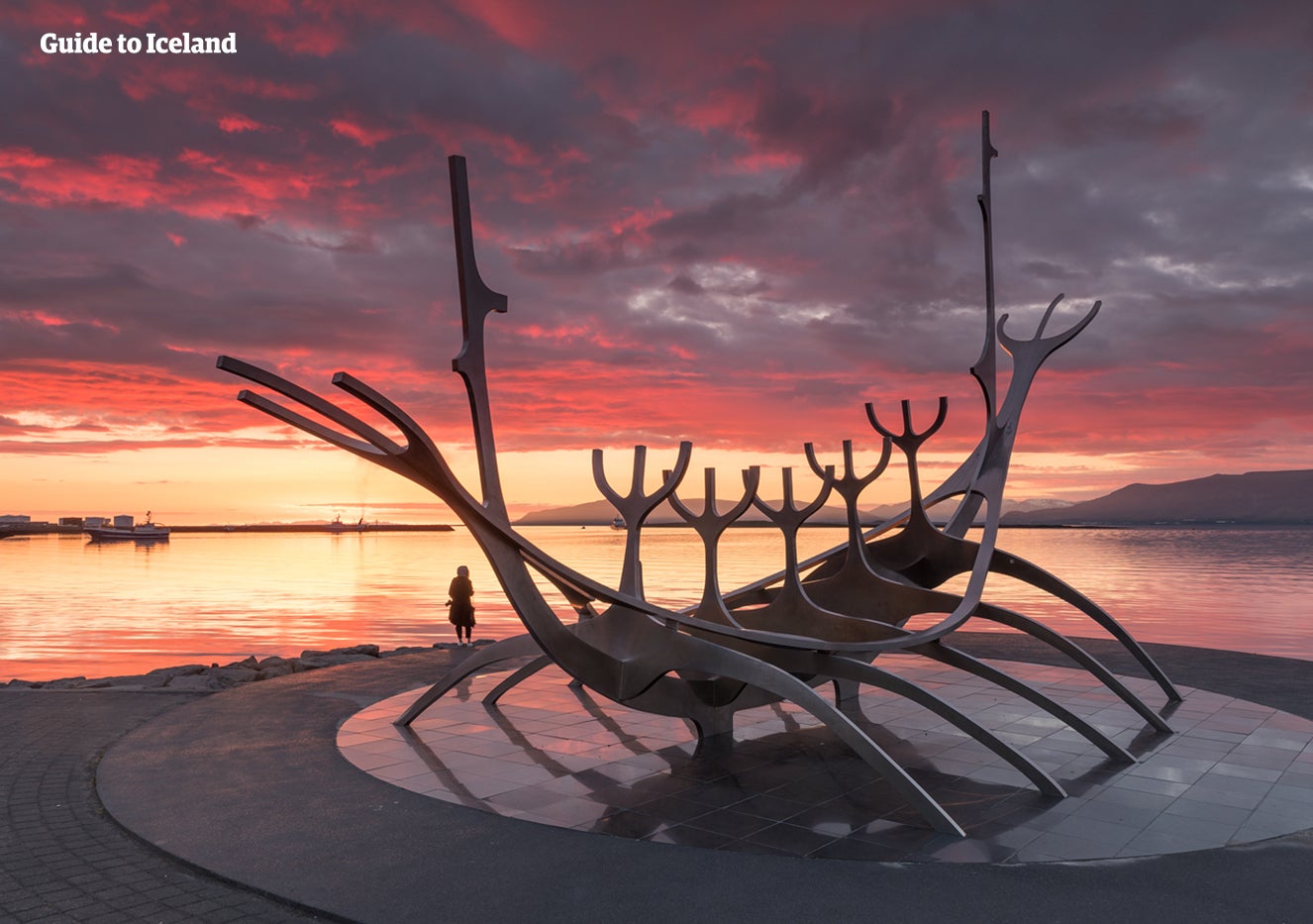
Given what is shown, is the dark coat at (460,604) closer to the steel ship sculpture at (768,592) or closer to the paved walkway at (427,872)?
the steel ship sculpture at (768,592)

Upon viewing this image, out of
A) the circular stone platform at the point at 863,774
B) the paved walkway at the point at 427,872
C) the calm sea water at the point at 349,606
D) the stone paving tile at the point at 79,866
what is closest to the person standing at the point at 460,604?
the calm sea water at the point at 349,606

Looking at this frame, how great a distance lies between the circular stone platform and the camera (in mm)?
6625

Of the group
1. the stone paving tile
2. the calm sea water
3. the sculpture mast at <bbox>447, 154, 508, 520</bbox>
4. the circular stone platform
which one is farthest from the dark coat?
the sculpture mast at <bbox>447, 154, 508, 520</bbox>

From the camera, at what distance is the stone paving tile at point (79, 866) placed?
5.27 meters

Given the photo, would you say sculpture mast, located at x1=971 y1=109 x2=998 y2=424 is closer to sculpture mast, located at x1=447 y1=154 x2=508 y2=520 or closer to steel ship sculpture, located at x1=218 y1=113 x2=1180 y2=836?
steel ship sculpture, located at x1=218 y1=113 x2=1180 y2=836

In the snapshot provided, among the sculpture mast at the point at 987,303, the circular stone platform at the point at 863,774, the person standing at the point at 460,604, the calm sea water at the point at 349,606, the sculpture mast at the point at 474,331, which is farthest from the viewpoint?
the calm sea water at the point at 349,606

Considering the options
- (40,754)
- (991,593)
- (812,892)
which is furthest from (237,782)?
(991,593)

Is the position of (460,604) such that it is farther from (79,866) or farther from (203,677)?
(79,866)

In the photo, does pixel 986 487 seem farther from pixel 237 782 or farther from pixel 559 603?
pixel 559 603

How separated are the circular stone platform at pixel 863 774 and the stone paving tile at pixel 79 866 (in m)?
2.06

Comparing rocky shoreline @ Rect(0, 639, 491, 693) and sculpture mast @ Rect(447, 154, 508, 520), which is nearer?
sculpture mast @ Rect(447, 154, 508, 520)

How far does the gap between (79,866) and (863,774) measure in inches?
237

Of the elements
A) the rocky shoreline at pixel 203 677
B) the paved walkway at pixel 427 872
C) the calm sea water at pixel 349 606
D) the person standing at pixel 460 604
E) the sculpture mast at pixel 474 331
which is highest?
the sculpture mast at pixel 474 331

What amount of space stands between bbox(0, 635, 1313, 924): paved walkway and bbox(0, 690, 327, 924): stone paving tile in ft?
0.05
